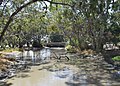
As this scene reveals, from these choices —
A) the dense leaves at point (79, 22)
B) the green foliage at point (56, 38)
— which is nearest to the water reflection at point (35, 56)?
the dense leaves at point (79, 22)

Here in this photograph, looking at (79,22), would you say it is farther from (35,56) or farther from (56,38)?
(56,38)

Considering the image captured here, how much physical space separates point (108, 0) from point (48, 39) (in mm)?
69511

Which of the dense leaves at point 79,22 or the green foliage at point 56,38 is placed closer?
the dense leaves at point 79,22

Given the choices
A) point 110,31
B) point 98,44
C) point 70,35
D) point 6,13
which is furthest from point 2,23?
point 70,35

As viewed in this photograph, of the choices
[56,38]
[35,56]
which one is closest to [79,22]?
[35,56]

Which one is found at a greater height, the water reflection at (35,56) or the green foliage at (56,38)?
the green foliage at (56,38)

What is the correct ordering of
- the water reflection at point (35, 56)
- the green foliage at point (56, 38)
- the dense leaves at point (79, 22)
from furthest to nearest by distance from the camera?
1. the green foliage at point (56, 38)
2. the water reflection at point (35, 56)
3. the dense leaves at point (79, 22)

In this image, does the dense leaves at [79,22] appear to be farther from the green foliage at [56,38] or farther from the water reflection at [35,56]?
the green foliage at [56,38]

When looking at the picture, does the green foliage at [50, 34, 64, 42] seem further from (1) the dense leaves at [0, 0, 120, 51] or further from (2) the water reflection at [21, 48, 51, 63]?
(2) the water reflection at [21, 48, 51, 63]

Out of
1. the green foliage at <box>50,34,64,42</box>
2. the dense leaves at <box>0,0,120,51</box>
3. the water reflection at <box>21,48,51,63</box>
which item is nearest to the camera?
the dense leaves at <box>0,0,120,51</box>

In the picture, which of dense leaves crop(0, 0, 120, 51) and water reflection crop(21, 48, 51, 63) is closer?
dense leaves crop(0, 0, 120, 51)

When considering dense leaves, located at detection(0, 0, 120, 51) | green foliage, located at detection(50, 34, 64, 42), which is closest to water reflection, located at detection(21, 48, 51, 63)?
dense leaves, located at detection(0, 0, 120, 51)

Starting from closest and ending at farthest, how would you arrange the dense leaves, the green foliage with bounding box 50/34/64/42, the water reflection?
the dense leaves < the water reflection < the green foliage with bounding box 50/34/64/42

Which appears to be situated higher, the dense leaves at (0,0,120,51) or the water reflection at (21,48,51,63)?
the dense leaves at (0,0,120,51)
